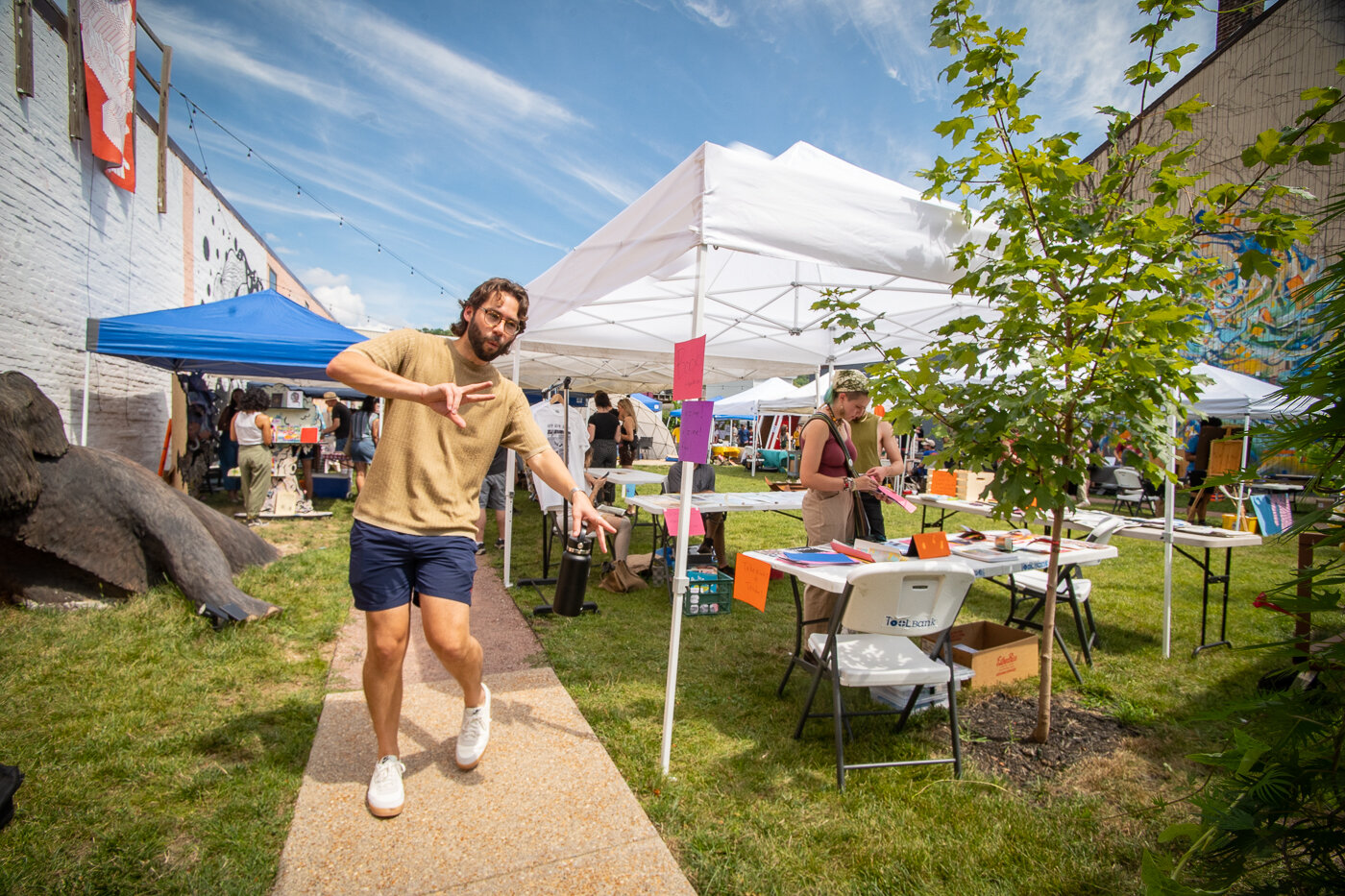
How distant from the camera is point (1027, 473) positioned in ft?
8.89

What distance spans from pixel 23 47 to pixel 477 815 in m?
8.18

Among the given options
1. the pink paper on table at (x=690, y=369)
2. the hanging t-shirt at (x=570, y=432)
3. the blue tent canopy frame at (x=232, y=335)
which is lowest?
the hanging t-shirt at (x=570, y=432)

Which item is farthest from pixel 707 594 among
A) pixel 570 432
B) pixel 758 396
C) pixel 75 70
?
pixel 758 396

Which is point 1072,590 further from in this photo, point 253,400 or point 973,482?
point 253,400

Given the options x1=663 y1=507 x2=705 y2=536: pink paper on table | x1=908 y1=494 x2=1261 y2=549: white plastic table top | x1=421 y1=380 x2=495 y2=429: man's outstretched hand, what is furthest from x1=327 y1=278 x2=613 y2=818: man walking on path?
Answer: x1=908 y1=494 x2=1261 y2=549: white plastic table top

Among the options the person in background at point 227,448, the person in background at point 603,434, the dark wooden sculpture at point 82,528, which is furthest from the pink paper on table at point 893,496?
the person in background at point 227,448

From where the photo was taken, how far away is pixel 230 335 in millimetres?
7305

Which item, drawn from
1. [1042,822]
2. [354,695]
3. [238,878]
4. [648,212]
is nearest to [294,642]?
[354,695]

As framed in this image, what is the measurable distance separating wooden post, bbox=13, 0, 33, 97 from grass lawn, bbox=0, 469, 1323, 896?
5.09 m

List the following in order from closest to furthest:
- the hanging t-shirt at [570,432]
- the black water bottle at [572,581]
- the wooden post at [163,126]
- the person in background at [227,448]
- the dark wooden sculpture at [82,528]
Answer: the black water bottle at [572,581], the dark wooden sculpture at [82,528], the hanging t-shirt at [570,432], the wooden post at [163,126], the person in background at [227,448]

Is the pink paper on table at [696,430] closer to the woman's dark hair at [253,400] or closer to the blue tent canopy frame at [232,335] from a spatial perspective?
the blue tent canopy frame at [232,335]

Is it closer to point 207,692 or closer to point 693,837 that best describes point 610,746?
point 693,837

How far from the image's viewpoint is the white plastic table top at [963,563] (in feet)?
9.47

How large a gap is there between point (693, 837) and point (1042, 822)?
135 cm
